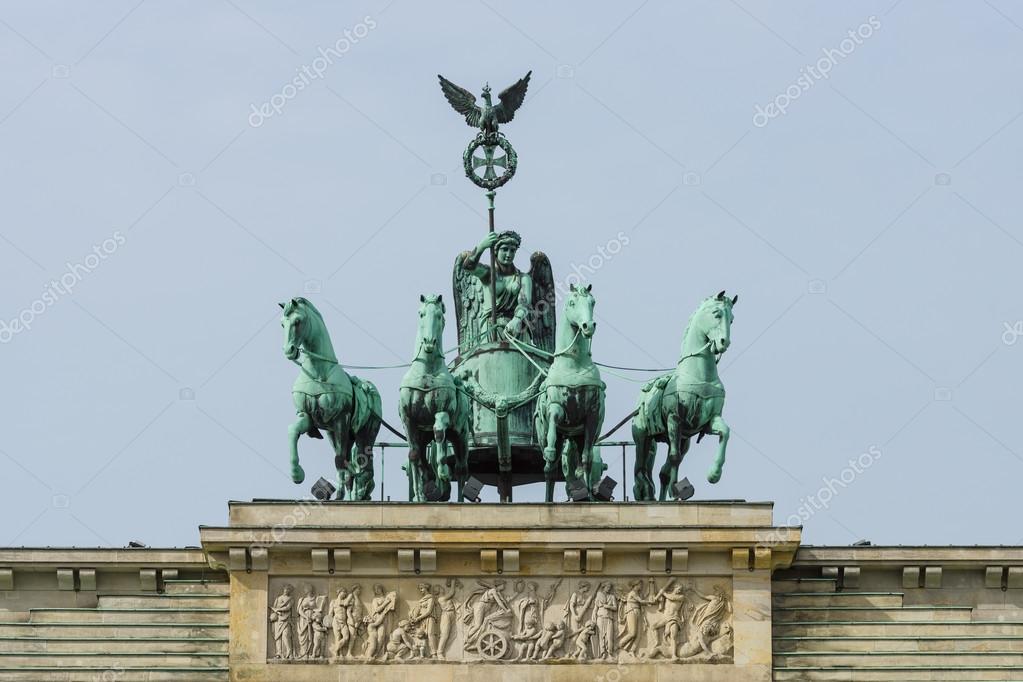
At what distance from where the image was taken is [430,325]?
62.0m

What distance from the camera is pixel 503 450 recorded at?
64562 mm

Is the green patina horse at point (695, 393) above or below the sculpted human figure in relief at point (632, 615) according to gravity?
above

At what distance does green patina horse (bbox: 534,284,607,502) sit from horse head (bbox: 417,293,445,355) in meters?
1.67

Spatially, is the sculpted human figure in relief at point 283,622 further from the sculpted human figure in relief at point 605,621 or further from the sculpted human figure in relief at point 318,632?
the sculpted human figure in relief at point 605,621

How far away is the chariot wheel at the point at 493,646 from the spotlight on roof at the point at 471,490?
2820mm

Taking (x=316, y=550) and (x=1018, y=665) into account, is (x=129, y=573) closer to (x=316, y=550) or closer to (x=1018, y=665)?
(x=316, y=550)

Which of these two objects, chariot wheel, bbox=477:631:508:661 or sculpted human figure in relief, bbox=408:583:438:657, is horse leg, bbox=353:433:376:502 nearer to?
sculpted human figure in relief, bbox=408:583:438:657

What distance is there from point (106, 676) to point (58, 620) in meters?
1.08

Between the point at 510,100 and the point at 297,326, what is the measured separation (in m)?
6.88

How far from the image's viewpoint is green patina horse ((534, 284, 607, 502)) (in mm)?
62344

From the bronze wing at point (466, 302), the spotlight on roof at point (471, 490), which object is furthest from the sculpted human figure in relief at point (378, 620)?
the bronze wing at point (466, 302)

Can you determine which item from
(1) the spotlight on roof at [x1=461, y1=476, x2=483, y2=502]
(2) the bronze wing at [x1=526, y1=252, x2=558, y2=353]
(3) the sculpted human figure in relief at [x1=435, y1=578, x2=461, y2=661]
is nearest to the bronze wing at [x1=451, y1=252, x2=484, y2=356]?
(2) the bronze wing at [x1=526, y1=252, x2=558, y2=353]

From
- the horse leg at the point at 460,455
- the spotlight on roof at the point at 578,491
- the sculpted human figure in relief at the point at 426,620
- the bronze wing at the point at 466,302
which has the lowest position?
the sculpted human figure in relief at the point at 426,620

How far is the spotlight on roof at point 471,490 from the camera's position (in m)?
63.6
